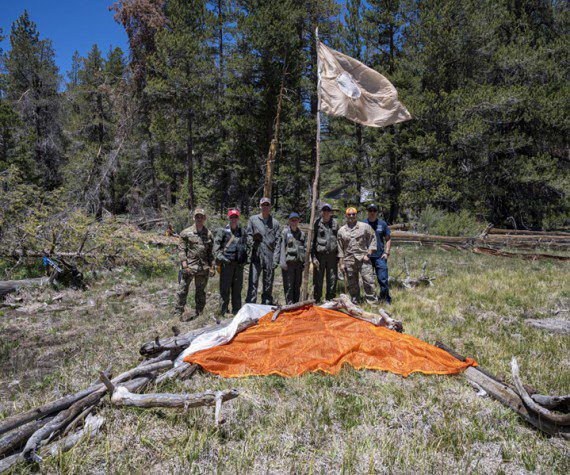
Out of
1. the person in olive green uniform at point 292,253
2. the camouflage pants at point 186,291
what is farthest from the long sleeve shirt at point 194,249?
the person in olive green uniform at point 292,253

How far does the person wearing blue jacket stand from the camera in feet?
22.9

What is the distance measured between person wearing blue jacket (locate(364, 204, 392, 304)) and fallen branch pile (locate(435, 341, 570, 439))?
335 cm

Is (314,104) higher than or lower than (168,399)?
higher

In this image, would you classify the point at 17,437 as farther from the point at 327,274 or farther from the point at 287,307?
the point at 327,274

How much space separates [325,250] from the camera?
6.82 m

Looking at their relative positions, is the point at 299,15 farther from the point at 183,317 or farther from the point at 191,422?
the point at 191,422

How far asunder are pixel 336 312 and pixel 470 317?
2341 millimetres

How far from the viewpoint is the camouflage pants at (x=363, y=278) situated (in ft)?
22.1

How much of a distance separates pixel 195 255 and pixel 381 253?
374 cm

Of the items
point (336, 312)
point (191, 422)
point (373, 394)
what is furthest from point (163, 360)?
point (336, 312)

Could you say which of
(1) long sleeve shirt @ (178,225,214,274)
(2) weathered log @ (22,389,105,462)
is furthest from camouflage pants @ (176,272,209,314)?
(2) weathered log @ (22,389,105,462)

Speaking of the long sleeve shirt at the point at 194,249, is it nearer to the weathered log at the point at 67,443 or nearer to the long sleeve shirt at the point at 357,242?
the long sleeve shirt at the point at 357,242

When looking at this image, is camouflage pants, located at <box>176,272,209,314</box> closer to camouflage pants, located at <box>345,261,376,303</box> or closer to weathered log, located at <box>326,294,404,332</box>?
weathered log, located at <box>326,294,404,332</box>

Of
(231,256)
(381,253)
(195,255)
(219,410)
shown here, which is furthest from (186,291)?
(219,410)
